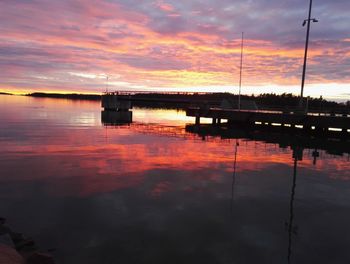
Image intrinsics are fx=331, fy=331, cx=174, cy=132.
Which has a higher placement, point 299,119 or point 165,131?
point 299,119

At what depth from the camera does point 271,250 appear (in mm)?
9234

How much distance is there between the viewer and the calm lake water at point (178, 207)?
9164 mm

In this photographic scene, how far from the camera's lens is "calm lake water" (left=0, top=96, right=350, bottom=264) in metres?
9.16

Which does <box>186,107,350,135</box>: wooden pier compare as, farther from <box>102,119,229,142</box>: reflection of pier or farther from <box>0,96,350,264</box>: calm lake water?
<box>0,96,350,264</box>: calm lake water

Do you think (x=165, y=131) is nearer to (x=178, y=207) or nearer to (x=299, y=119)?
(x=299, y=119)

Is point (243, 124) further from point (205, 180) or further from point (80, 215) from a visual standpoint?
point (80, 215)

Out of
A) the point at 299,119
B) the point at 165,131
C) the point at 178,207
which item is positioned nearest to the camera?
the point at 178,207

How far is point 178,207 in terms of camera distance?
1263 centimetres

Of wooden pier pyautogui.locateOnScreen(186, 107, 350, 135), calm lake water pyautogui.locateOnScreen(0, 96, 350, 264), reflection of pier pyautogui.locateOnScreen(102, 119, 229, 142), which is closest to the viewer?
calm lake water pyautogui.locateOnScreen(0, 96, 350, 264)

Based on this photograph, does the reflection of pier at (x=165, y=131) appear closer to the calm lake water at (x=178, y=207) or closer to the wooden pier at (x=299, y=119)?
the wooden pier at (x=299, y=119)

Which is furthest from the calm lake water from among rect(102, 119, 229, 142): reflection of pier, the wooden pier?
the wooden pier

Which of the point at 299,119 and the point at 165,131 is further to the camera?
the point at 165,131

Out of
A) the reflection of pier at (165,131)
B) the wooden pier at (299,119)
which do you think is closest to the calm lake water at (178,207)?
the reflection of pier at (165,131)

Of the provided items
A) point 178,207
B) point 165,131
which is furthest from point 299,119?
point 178,207
